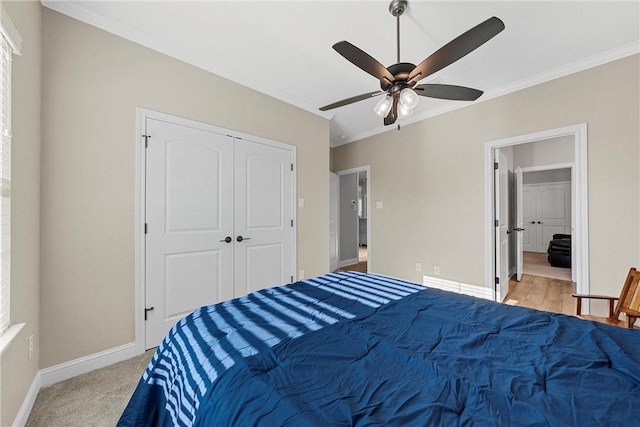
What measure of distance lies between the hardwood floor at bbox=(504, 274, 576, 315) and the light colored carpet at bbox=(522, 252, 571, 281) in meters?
0.32

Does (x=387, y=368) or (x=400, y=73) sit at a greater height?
(x=400, y=73)

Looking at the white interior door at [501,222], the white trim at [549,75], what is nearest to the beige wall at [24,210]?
the white trim at [549,75]

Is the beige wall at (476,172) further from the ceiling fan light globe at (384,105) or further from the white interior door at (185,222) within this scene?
the white interior door at (185,222)

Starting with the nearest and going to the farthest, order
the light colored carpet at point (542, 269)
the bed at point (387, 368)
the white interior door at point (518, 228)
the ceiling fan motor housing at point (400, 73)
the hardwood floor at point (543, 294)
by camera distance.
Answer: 1. the bed at point (387, 368)
2. the ceiling fan motor housing at point (400, 73)
3. the hardwood floor at point (543, 294)
4. the white interior door at point (518, 228)
5. the light colored carpet at point (542, 269)

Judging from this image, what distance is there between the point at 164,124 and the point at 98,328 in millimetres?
1725

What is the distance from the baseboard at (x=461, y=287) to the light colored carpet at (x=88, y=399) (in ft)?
10.3

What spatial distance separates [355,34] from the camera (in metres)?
2.16

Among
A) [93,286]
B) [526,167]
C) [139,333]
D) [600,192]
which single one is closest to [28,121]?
[93,286]

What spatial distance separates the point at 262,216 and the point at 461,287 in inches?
107

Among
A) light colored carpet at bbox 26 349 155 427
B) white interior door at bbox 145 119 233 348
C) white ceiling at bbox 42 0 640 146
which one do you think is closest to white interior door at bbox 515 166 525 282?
white ceiling at bbox 42 0 640 146

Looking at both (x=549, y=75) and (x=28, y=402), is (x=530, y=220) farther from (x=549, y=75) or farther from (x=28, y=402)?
(x=28, y=402)

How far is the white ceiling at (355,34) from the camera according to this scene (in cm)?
188

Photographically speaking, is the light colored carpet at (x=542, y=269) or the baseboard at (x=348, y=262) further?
the baseboard at (x=348, y=262)

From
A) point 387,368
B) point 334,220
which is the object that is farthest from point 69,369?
point 334,220
